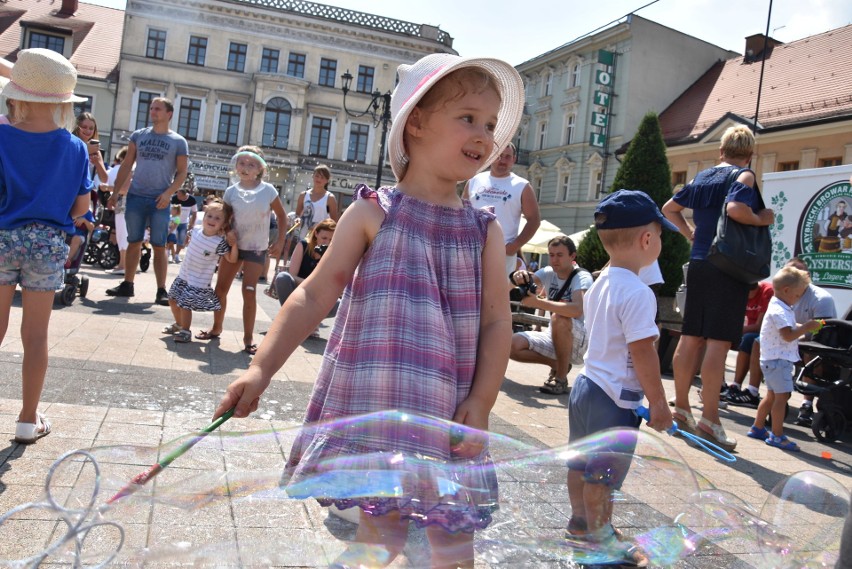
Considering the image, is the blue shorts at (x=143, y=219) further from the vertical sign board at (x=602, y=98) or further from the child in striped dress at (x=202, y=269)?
the vertical sign board at (x=602, y=98)

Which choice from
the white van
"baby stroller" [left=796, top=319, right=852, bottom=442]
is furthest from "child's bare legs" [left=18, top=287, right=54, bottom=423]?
the white van

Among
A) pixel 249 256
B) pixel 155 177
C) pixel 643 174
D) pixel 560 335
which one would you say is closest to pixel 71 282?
pixel 155 177

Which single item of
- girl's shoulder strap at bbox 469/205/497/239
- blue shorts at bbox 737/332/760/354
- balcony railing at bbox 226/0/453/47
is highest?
balcony railing at bbox 226/0/453/47

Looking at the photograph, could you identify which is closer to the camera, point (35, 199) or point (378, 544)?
point (378, 544)

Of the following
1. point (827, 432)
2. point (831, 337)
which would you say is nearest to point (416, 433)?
point (827, 432)

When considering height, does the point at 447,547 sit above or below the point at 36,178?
below

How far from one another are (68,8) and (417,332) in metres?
50.3

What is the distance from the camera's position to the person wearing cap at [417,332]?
1.72 m

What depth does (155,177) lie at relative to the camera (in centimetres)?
A: 797

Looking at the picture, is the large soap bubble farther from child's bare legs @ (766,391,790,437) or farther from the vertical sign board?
the vertical sign board

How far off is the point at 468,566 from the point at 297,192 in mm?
42136

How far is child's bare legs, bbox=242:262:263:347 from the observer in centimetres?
631

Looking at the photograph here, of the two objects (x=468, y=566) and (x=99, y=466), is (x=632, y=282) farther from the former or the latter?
(x=99, y=466)

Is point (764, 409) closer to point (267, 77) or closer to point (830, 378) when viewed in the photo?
point (830, 378)
